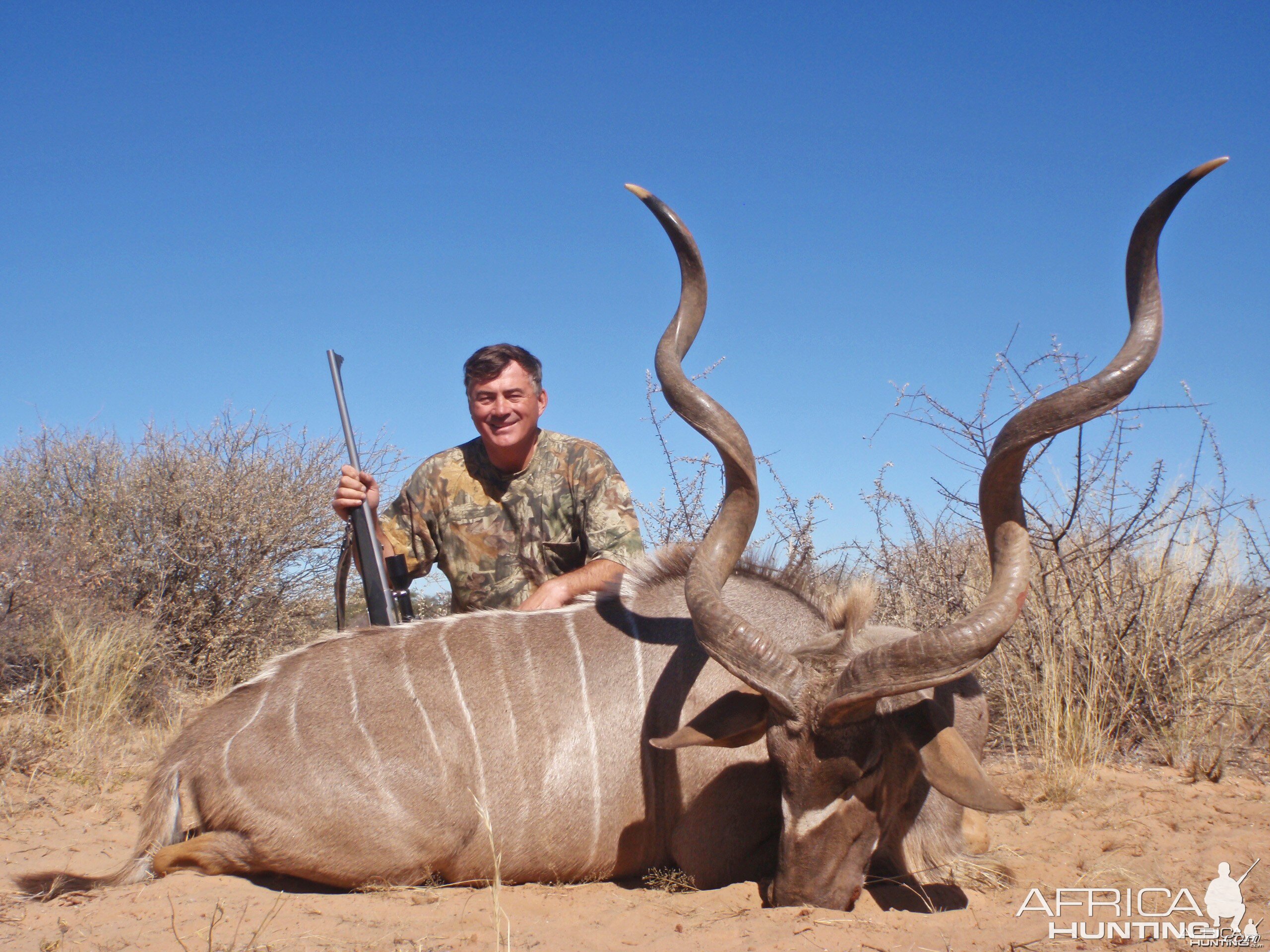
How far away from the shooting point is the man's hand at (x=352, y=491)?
4410mm

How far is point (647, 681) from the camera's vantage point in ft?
10.9

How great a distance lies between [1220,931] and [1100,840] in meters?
0.81

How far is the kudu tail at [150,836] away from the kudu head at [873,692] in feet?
5.53

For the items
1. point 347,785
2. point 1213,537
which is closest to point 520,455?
point 347,785

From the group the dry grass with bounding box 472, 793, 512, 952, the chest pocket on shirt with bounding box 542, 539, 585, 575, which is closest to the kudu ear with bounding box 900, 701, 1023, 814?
the dry grass with bounding box 472, 793, 512, 952

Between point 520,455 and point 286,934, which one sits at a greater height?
point 520,455

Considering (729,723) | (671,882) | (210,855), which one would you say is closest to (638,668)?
(729,723)

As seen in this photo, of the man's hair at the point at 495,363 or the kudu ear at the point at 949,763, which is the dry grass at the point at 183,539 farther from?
the kudu ear at the point at 949,763

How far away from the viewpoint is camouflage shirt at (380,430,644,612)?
5.00 m

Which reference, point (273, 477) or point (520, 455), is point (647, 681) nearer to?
point (520, 455)

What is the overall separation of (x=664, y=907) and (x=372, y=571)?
2253 mm

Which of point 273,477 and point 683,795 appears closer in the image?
point 683,795

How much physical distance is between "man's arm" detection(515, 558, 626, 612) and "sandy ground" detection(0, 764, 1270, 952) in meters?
→ 1.28

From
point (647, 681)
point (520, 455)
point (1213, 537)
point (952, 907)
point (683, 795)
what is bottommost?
point (952, 907)
